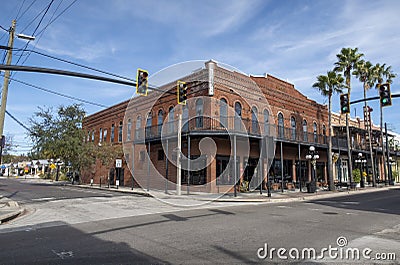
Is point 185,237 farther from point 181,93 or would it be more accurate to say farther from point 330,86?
point 330,86

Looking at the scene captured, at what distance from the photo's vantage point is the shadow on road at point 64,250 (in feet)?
16.9

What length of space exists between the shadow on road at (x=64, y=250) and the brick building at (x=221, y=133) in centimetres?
1171

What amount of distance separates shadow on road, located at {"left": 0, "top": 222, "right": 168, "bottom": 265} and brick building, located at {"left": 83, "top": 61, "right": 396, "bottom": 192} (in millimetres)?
11708

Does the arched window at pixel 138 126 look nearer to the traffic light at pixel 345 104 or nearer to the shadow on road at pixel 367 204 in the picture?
the shadow on road at pixel 367 204

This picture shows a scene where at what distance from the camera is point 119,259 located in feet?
17.0

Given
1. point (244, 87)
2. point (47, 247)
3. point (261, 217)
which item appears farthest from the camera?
point (244, 87)

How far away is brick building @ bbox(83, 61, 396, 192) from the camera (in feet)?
69.5

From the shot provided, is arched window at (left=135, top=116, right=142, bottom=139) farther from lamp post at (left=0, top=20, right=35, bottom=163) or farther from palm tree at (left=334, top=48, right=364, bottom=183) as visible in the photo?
palm tree at (left=334, top=48, right=364, bottom=183)

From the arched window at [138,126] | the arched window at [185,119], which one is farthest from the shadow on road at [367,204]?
the arched window at [138,126]

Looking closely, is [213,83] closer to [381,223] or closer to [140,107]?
[140,107]

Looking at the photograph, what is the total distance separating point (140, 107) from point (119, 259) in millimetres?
24393

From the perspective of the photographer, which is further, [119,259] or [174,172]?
[174,172]

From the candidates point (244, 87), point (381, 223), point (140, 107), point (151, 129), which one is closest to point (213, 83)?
point (244, 87)

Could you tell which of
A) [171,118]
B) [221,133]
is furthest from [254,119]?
[171,118]
